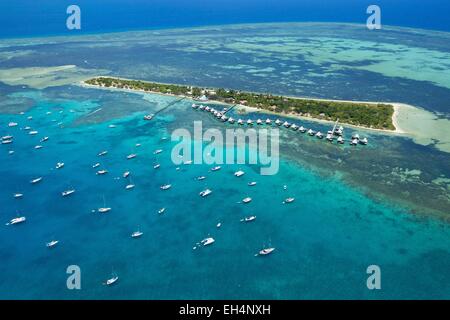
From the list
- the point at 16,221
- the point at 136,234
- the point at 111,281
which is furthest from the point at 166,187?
the point at 16,221

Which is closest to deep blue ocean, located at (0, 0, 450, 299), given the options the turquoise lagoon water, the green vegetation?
the turquoise lagoon water

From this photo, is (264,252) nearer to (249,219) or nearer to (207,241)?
(249,219)

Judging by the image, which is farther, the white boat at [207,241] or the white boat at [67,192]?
the white boat at [67,192]

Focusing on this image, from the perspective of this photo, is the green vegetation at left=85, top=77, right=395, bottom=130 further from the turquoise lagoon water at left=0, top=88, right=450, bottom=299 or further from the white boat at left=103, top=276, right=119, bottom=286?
the white boat at left=103, top=276, right=119, bottom=286

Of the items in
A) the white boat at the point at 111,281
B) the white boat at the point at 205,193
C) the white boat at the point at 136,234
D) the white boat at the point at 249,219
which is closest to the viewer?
the white boat at the point at 111,281

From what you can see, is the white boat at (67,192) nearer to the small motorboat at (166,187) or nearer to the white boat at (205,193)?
the small motorboat at (166,187)

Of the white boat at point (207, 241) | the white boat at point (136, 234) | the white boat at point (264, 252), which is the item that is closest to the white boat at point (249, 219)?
the white boat at point (207, 241)

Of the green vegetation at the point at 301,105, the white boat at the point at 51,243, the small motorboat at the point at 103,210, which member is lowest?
the white boat at the point at 51,243
